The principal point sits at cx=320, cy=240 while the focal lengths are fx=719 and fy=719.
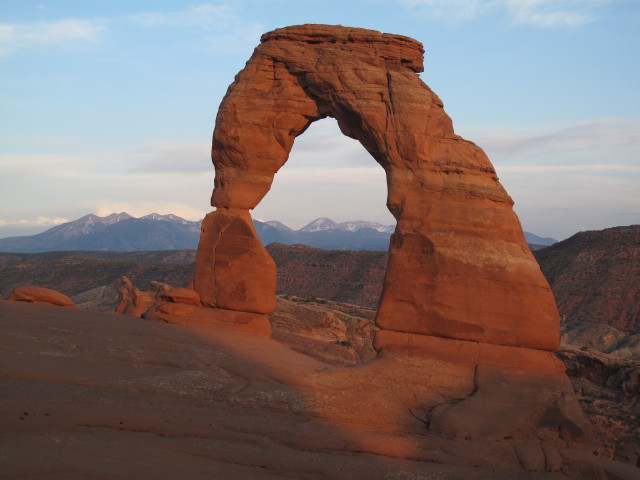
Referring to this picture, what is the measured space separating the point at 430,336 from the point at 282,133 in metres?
6.37

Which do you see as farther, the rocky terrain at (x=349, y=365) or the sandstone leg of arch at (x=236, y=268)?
the sandstone leg of arch at (x=236, y=268)

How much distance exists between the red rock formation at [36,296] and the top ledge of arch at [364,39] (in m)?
8.20

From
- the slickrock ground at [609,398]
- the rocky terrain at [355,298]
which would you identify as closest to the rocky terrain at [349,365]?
the slickrock ground at [609,398]

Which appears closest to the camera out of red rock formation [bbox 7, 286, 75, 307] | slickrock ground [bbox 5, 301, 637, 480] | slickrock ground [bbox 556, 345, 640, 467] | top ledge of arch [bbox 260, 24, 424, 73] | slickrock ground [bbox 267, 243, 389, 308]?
slickrock ground [bbox 5, 301, 637, 480]

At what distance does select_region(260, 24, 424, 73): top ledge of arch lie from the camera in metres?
15.8

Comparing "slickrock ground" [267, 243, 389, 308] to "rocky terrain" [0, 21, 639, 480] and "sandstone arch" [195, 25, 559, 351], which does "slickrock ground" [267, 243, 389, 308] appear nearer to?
"sandstone arch" [195, 25, 559, 351]

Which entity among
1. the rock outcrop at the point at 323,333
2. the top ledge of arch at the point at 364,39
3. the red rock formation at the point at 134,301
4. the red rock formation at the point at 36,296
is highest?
the top ledge of arch at the point at 364,39

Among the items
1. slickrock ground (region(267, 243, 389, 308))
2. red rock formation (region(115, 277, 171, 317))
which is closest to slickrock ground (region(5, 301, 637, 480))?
red rock formation (region(115, 277, 171, 317))

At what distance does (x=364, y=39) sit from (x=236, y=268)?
6134mm

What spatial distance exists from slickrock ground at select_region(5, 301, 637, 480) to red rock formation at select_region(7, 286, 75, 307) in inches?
59.7

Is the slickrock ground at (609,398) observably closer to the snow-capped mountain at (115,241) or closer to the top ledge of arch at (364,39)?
the top ledge of arch at (364,39)

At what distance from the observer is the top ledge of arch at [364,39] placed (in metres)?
15.8

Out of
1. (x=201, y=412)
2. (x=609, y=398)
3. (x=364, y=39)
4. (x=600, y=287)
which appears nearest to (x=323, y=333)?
(x=609, y=398)

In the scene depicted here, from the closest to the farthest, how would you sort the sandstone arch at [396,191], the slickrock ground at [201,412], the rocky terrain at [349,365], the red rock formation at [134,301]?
the slickrock ground at [201,412] < the rocky terrain at [349,365] < the sandstone arch at [396,191] < the red rock formation at [134,301]
